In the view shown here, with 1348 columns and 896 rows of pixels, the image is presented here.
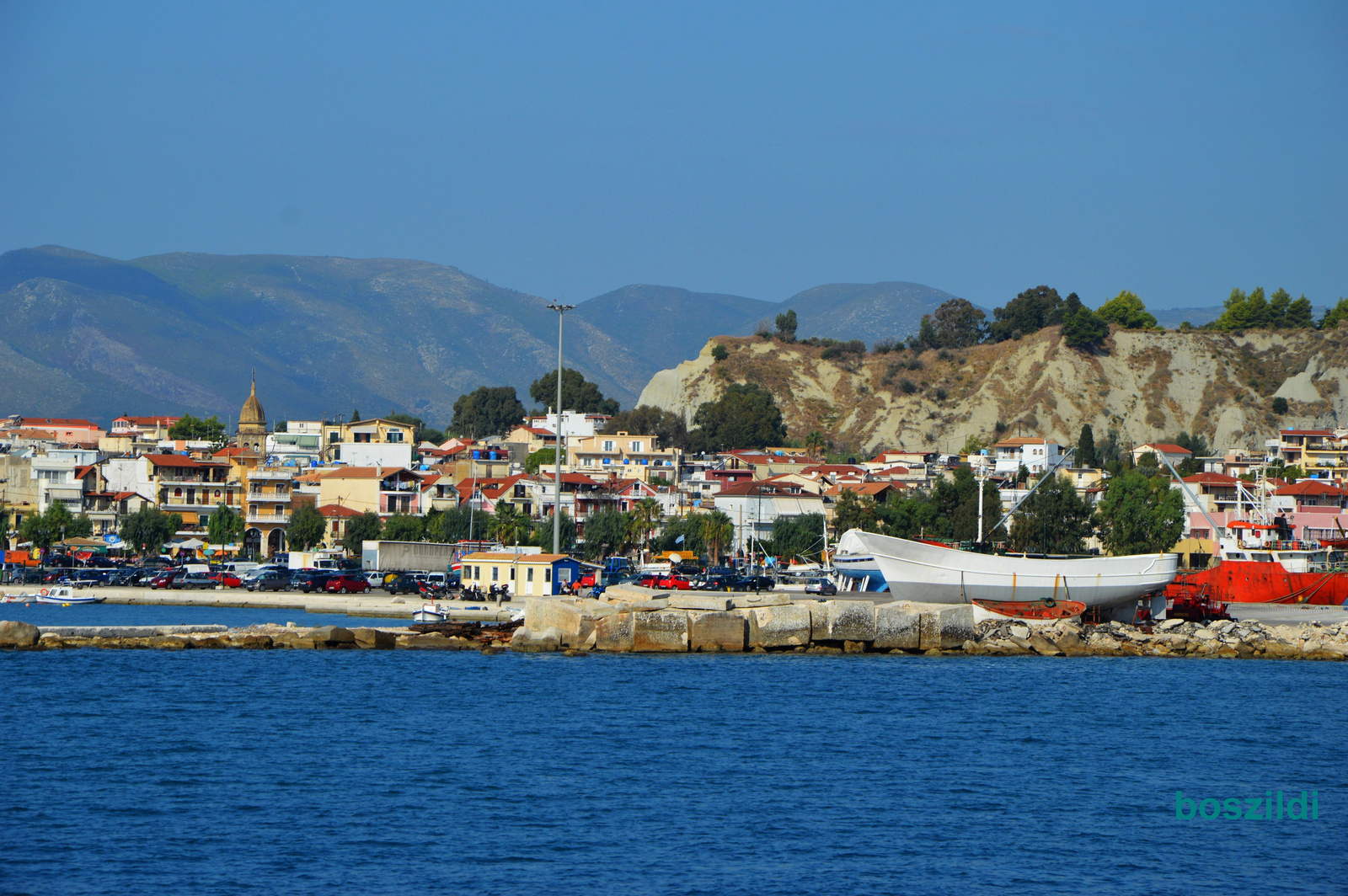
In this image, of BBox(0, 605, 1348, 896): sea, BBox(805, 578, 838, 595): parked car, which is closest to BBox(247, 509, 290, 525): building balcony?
BBox(805, 578, 838, 595): parked car

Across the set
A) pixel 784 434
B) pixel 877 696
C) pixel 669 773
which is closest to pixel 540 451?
pixel 784 434

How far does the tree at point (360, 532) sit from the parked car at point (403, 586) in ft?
54.4

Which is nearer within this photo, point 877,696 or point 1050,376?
point 877,696

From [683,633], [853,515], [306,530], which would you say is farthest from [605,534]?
[683,633]

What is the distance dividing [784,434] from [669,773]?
112132 mm

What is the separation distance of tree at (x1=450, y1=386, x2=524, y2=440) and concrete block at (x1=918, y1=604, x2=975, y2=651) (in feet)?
316

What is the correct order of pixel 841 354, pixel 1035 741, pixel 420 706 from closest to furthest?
pixel 1035 741 → pixel 420 706 → pixel 841 354

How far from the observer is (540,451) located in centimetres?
10325

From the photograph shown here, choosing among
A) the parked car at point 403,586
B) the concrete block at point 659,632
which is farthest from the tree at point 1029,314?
the concrete block at point 659,632

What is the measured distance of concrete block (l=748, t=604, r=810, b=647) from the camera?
38.1 m

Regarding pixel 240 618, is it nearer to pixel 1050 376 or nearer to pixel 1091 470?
pixel 1091 470

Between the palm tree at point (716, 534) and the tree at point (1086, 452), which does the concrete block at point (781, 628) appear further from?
the tree at point (1086, 452)

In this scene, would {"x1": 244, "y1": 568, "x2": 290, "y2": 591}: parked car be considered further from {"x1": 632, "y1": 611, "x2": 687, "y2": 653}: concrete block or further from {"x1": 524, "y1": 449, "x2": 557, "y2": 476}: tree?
{"x1": 524, "y1": 449, "x2": 557, "y2": 476}: tree

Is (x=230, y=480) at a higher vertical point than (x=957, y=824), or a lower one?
higher
